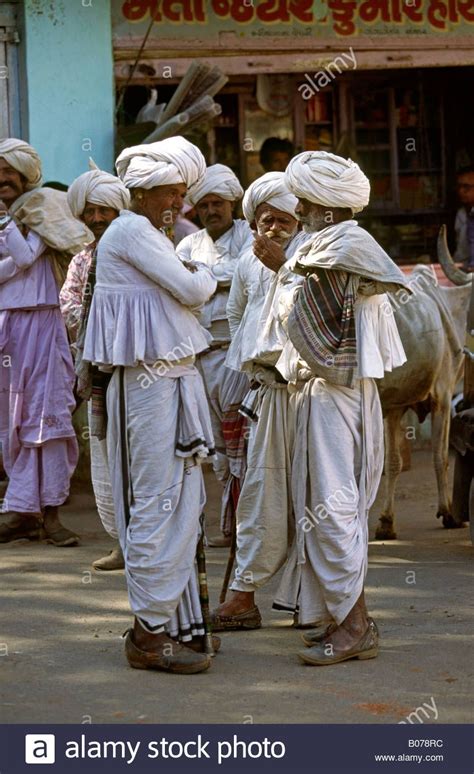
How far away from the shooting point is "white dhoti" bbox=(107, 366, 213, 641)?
17.3 ft

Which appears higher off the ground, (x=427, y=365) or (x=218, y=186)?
(x=218, y=186)

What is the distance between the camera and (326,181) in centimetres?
548

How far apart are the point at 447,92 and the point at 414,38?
7.32 ft

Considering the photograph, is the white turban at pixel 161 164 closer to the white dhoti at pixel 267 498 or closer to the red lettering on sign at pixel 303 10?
the white dhoti at pixel 267 498

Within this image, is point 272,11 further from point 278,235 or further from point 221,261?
point 278,235

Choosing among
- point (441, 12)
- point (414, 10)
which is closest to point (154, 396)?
point (414, 10)

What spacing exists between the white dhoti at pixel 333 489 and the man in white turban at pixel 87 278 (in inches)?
39.3

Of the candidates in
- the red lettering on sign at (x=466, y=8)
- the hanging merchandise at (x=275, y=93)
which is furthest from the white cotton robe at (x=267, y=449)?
the hanging merchandise at (x=275, y=93)

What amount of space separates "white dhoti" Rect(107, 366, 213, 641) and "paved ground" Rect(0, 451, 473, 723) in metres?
0.31

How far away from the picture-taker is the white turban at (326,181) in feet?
18.0

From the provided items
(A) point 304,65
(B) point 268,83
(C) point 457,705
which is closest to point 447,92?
(B) point 268,83

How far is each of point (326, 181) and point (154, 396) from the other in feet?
3.32

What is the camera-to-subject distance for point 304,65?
10562mm

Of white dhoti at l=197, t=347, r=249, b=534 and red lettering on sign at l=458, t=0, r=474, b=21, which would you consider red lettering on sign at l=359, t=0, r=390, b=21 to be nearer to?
red lettering on sign at l=458, t=0, r=474, b=21
